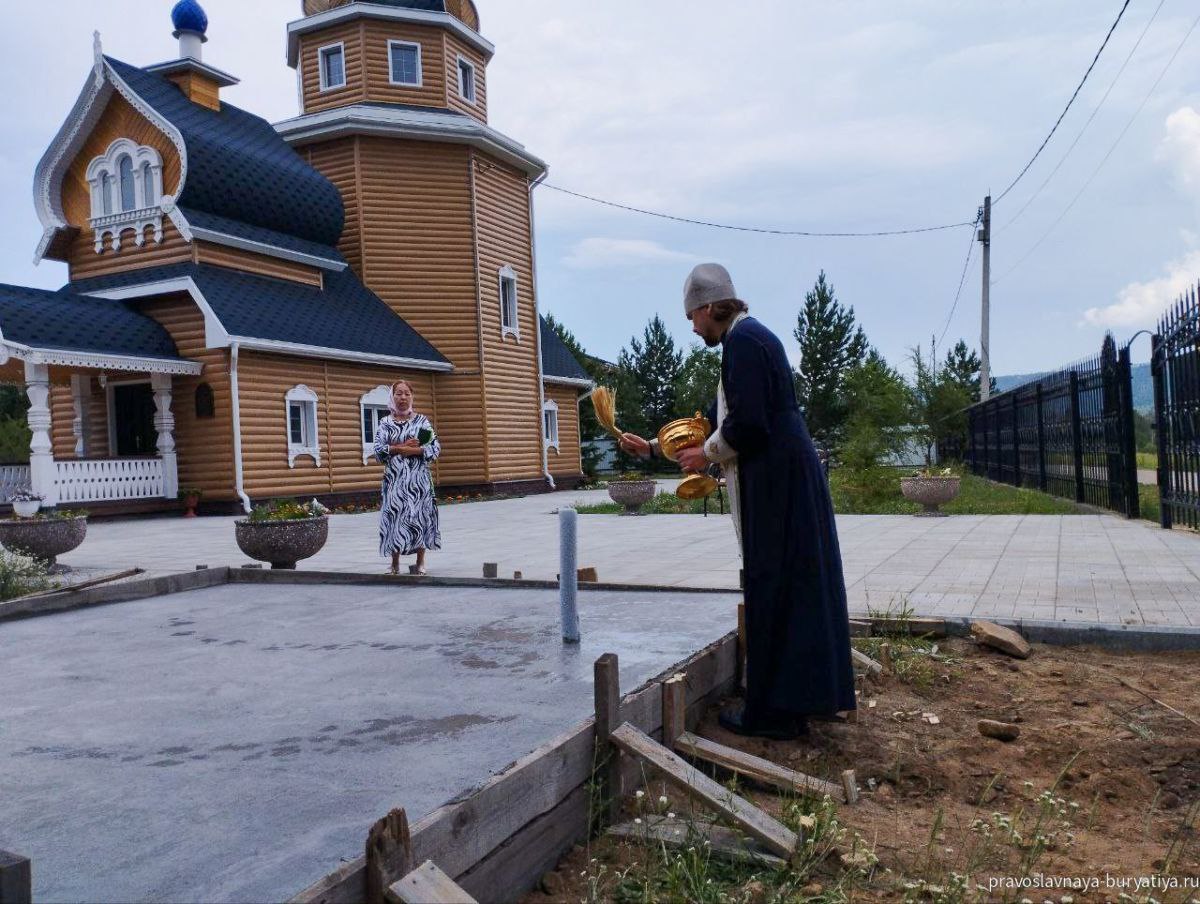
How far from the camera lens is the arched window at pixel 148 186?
18.8 metres

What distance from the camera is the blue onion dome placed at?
65.9ft

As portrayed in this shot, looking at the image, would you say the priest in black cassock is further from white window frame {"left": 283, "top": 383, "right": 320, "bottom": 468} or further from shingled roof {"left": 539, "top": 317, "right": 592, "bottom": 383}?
shingled roof {"left": 539, "top": 317, "right": 592, "bottom": 383}

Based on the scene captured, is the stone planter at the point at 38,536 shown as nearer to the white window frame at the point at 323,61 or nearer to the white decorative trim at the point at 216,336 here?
the white decorative trim at the point at 216,336

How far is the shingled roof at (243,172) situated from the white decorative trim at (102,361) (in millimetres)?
3265

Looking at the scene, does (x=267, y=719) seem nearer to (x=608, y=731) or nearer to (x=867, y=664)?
(x=608, y=731)

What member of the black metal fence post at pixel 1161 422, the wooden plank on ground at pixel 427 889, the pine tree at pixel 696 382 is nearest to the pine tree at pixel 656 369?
the pine tree at pixel 696 382

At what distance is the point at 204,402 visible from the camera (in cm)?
1780

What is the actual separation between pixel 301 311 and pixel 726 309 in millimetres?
17062

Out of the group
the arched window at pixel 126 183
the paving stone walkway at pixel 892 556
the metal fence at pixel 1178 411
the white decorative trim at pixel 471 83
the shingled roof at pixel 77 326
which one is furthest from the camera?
the white decorative trim at pixel 471 83

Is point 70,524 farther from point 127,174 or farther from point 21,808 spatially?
point 127,174

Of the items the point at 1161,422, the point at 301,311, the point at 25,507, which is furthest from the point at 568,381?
the point at 1161,422

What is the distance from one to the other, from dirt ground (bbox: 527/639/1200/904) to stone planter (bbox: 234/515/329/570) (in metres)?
5.47

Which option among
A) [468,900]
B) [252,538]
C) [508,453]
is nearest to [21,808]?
[468,900]

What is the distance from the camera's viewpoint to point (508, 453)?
24109 mm
